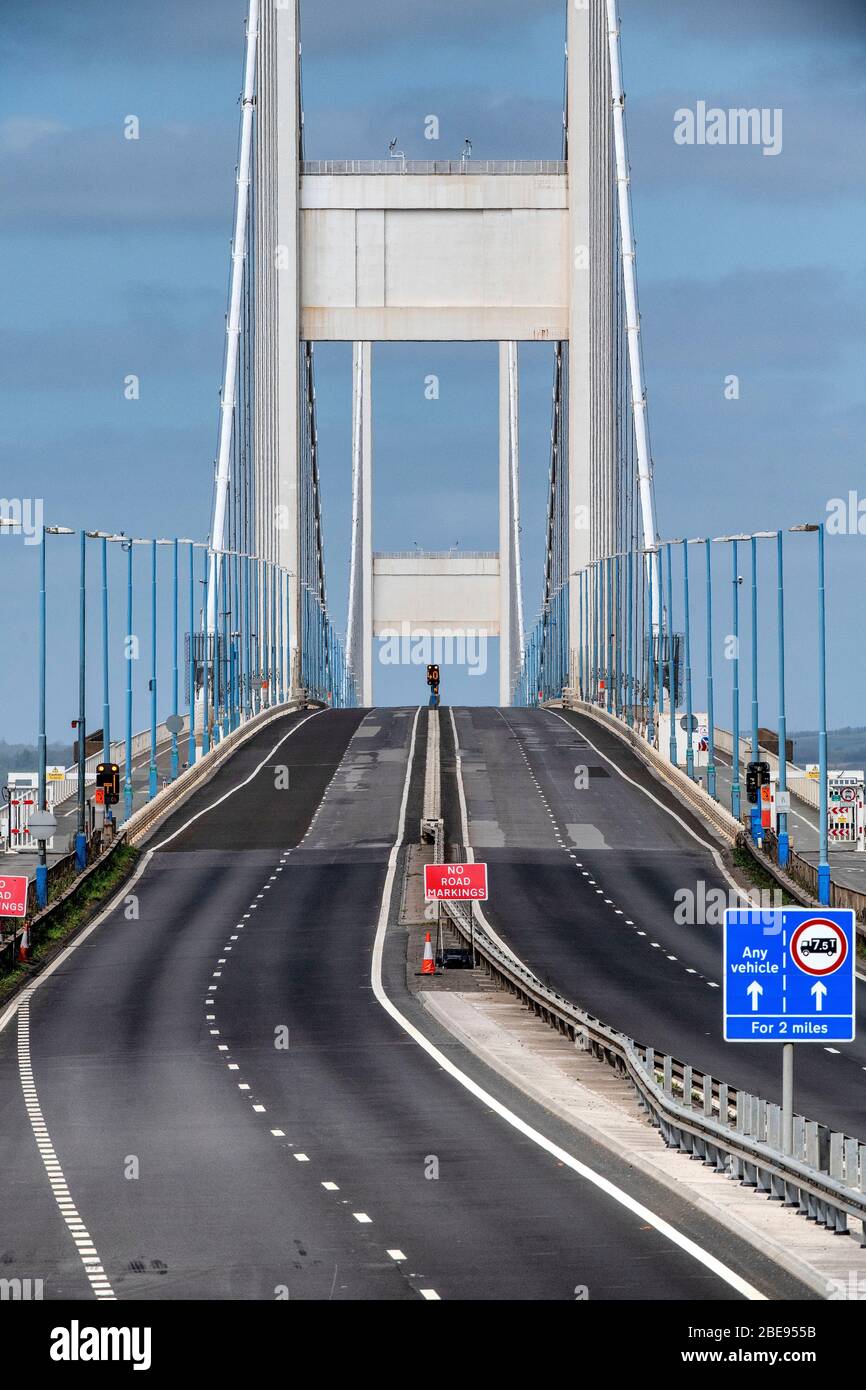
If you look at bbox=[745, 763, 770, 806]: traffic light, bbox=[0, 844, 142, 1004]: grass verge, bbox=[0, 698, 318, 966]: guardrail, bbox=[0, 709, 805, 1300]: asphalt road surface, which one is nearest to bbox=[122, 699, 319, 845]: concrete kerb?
bbox=[0, 698, 318, 966]: guardrail

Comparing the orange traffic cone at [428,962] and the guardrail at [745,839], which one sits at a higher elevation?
the guardrail at [745,839]

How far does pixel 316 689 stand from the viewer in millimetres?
182125

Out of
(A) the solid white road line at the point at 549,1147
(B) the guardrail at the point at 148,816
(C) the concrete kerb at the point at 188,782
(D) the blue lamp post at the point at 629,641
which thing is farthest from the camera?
(D) the blue lamp post at the point at 629,641

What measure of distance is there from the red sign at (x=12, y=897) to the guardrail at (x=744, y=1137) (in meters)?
13.4

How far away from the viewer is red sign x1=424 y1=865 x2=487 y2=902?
55.8 meters

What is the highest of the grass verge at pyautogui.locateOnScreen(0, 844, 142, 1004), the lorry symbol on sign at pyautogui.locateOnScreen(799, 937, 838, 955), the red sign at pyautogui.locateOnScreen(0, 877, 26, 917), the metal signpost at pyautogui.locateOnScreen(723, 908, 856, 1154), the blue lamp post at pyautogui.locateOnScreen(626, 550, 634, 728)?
the blue lamp post at pyautogui.locateOnScreen(626, 550, 634, 728)

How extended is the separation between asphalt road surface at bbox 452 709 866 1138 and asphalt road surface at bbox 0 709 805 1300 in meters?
4.10

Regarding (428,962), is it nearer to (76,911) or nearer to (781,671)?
(76,911)

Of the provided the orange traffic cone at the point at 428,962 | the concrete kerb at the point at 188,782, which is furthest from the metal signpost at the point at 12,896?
the concrete kerb at the point at 188,782

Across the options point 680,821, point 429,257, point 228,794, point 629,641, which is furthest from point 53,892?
point 429,257

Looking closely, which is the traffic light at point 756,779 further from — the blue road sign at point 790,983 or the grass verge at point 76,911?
the blue road sign at point 790,983

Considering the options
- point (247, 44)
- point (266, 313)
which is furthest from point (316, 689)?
point (247, 44)

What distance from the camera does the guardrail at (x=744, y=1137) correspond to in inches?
1017

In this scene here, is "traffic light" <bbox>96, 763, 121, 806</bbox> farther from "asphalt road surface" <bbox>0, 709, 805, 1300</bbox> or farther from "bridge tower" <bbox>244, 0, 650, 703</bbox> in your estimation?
"bridge tower" <bbox>244, 0, 650, 703</bbox>
